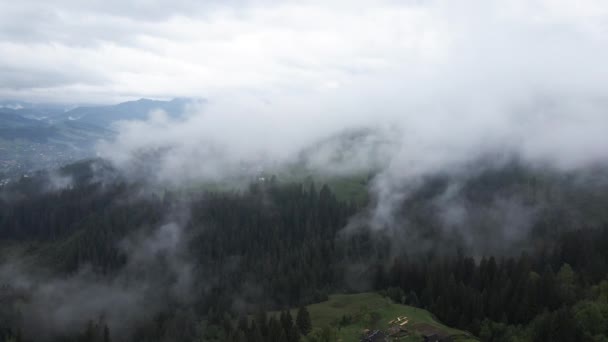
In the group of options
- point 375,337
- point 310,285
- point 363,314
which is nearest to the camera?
point 375,337

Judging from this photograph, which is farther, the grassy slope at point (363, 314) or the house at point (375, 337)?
the grassy slope at point (363, 314)

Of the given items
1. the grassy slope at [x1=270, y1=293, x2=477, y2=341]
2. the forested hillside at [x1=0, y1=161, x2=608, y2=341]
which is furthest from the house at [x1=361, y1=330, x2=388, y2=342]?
the forested hillside at [x1=0, y1=161, x2=608, y2=341]

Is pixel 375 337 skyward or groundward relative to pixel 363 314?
skyward

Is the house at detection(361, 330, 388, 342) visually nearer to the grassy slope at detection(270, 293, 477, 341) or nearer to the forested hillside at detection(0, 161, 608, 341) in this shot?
the grassy slope at detection(270, 293, 477, 341)

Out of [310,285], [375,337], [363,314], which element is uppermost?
[375,337]

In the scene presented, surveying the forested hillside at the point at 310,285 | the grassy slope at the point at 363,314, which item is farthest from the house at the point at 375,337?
the forested hillside at the point at 310,285

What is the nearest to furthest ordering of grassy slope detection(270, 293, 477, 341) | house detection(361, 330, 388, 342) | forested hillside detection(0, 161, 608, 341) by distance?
house detection(361, 330, 388, 342), grassy slope detection(270, 293, 477, 341), forested hillside detection(0, 161, 608, 341)

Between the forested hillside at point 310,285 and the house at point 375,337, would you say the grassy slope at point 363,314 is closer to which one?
the house at point 375,337

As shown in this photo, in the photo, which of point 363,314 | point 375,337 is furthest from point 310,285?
point 375,337

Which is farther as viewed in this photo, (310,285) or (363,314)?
(310,285)

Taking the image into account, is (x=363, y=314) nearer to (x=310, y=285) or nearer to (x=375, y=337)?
(x=375, y=337)
